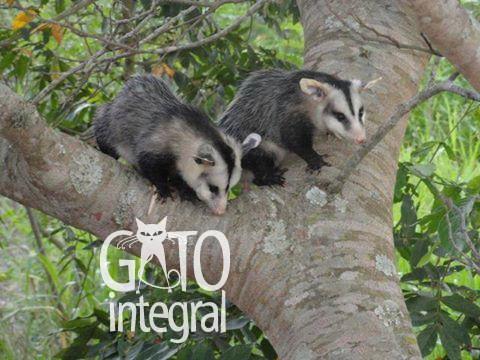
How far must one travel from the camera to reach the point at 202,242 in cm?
192

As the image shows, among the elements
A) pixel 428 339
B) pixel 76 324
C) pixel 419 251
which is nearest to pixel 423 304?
pixel 428 339

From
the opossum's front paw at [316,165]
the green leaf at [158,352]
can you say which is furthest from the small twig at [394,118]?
the green leaf at [158,352]

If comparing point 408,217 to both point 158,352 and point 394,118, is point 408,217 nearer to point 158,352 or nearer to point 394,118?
point 394,118

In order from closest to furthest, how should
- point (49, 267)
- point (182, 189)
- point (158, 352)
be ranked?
1. point (158, 352)
2. point (182, 189)
3. point (49, 267)

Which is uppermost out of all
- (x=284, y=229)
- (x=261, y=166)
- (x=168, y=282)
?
(x=284, y=229)

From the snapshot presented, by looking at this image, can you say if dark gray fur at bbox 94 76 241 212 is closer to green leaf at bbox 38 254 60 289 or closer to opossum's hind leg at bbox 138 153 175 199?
opossum's hind leg at bbox 138 153 175 199

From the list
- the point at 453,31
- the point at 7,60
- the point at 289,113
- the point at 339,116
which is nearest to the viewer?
the point at 453,31

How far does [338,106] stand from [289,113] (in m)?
0.22

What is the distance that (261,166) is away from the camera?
8.25ft

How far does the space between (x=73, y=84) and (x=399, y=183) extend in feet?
4.61

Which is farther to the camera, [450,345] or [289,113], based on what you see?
[289,113]

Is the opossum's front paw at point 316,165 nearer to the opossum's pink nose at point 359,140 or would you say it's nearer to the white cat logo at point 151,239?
the opossum's pink nose at point 359,140

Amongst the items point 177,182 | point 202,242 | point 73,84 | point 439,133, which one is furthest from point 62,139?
point 439,133

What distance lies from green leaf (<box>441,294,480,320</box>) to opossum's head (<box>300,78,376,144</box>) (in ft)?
1.65
